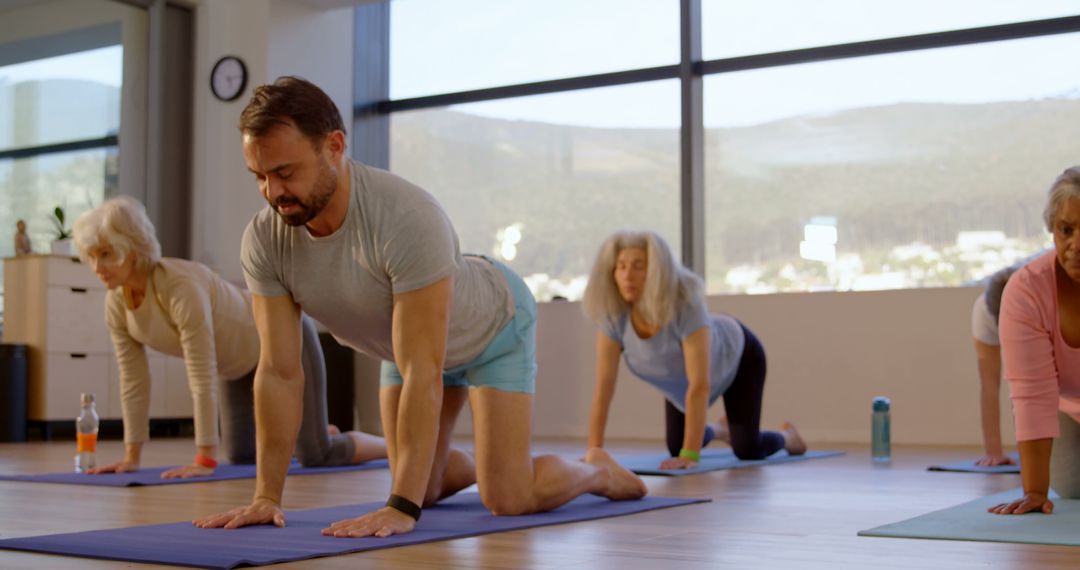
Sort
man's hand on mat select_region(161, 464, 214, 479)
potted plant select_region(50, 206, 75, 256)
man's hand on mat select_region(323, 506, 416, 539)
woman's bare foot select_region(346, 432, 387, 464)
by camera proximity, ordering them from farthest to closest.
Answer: potted plant select_region(50, 206, 75, 256) → woman's bare foot select_region(346, 432, 387, 464) → man's hand on mat select_region(161, 464, 214, 479) → man's hand on mat select_region(323, 506, 416, 539)

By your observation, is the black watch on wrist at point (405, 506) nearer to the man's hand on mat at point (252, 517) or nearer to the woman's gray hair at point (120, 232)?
the man's hand on mat at point (252, 517)

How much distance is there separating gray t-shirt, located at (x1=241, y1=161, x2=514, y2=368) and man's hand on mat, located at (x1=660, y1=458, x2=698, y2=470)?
1.94 m

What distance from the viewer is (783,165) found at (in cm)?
657

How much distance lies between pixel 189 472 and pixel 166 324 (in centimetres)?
46

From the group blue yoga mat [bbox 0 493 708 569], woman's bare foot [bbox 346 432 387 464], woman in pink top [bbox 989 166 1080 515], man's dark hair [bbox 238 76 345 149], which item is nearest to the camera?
blue yoga mat [bbox 0 493 708 569]

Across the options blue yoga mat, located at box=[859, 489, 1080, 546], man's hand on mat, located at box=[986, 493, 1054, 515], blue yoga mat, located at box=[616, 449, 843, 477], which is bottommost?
blue yoga mat, located at box=[616, 449, 843, 477]

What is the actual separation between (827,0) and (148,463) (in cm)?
420

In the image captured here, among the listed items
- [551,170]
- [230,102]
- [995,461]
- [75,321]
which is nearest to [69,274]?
[75,321]

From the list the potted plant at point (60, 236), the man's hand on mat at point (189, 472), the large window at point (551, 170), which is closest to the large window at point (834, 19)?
the large window at point (551, 170)

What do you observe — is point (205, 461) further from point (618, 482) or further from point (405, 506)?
Answer: point (405, 506)

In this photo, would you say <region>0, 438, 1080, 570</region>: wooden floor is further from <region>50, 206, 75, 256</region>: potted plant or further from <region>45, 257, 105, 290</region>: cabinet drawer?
<region>50, 206, 75, 256</region>: potted plant

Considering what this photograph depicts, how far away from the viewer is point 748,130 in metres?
6.66

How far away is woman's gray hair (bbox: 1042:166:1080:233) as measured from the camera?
2322mm

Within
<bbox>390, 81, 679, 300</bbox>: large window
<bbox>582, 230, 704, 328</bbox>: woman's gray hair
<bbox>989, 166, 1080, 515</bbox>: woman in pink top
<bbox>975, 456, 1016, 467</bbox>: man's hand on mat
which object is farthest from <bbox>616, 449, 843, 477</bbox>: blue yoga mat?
<bbox>390, 81, 679, 300</bbox>: large window
